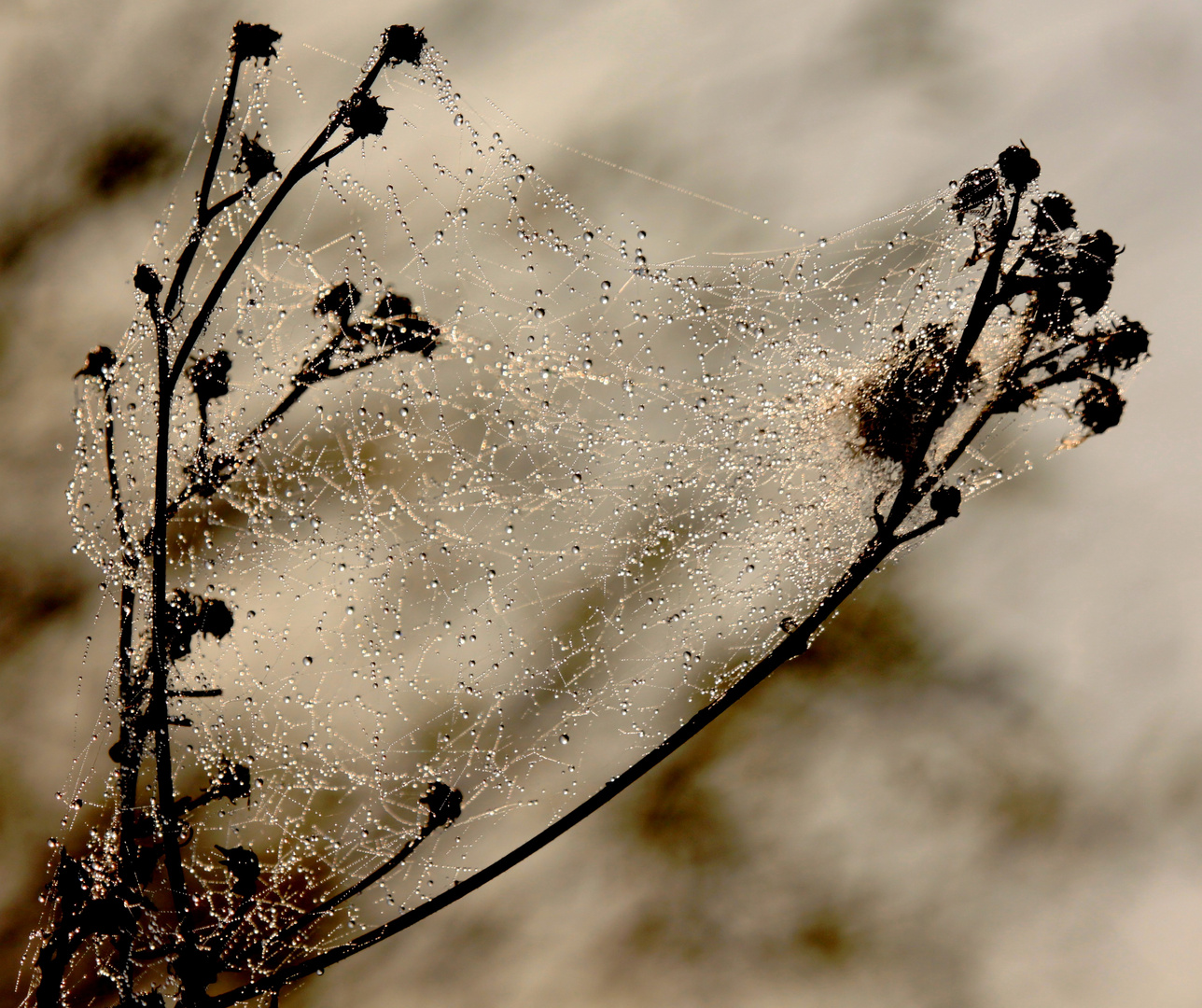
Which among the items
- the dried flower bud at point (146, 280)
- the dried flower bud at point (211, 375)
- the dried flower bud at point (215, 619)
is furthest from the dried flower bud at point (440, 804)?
the dried flower bud at point (146, 280)

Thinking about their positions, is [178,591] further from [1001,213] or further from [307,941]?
[1001,213]

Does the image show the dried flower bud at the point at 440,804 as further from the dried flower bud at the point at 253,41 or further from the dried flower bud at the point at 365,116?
the dried flower bud at the point at 253,41

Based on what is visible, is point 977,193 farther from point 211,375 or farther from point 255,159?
point 211,375

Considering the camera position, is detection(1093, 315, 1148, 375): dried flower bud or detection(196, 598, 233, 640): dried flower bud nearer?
detection(1093, 315, 1148, 375): dried flower bud

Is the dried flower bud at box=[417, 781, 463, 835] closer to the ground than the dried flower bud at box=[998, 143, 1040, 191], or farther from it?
closer to the ground

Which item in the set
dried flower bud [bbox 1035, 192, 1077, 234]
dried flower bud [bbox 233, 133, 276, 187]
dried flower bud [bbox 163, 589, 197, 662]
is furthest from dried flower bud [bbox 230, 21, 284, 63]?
dried flower bud [bbox 1035, 192, 1077, 234]

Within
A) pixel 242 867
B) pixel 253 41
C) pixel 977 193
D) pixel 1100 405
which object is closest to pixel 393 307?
pixel 253 41

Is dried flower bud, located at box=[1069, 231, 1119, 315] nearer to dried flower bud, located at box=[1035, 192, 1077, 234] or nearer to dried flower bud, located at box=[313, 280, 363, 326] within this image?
dried flower bud, located at box=[1035, 192, 1077, 234]
